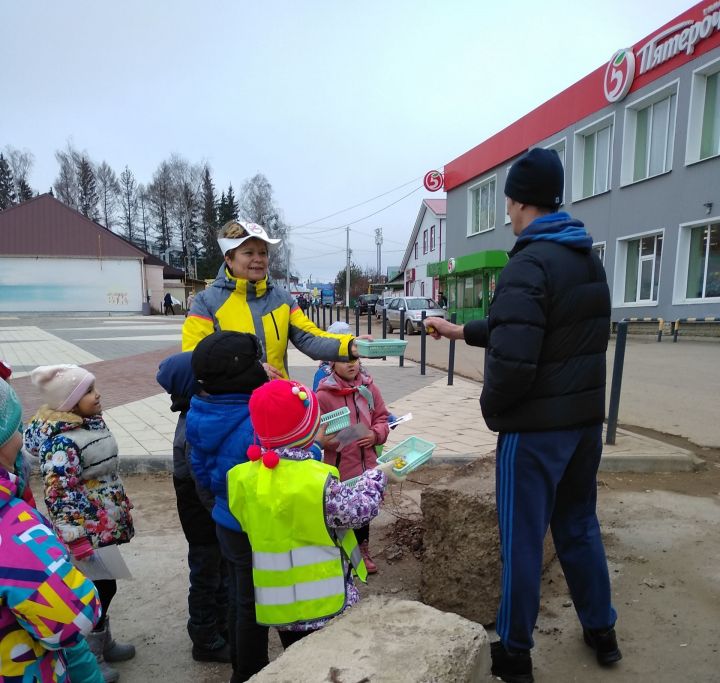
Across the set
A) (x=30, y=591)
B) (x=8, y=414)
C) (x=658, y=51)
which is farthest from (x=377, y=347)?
(x=658, y=51)

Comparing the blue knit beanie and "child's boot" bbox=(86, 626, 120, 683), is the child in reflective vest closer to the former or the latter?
the blue knit beanie

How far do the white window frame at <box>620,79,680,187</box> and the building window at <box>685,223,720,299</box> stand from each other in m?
2.11

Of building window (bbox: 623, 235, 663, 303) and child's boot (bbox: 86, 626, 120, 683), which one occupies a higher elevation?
building window (bbox: 623, 235, 663, 303)

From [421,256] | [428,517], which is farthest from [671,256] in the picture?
[421,256]

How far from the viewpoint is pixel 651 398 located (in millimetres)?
7082

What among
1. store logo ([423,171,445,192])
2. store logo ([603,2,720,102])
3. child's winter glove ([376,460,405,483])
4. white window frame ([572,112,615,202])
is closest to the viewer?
child's winter glove ([376,460,405,483])

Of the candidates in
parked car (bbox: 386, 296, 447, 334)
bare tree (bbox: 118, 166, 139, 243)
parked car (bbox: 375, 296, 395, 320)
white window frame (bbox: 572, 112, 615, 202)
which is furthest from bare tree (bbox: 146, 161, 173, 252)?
white window frame (bbox: 572, 112, 615, 202)

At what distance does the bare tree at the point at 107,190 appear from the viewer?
53.2 meters

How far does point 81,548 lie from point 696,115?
17015mm

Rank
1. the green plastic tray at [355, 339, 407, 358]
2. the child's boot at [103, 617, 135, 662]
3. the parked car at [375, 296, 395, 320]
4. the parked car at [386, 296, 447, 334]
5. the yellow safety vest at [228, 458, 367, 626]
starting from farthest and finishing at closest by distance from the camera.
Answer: the parked car at [375, 296, 395, 320]
the parked car at [386, 296, 447, 334]
the green plastic tray at [355, 339, 407, 358]
the child's boot at [103, 617, 135, 662]
the yellow safety vest at [228, 458, 367, 626]

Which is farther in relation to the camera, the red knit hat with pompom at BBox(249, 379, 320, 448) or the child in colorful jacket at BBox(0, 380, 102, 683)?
the red knit hat with pompom at BBox(249, 379, 320, 448)

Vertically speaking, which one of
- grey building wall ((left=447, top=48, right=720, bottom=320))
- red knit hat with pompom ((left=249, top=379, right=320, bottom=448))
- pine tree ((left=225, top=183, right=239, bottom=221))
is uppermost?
pine tree ((left=225, top=183, right=239, bottom=221))

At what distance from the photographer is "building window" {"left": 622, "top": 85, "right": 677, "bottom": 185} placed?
597 inches

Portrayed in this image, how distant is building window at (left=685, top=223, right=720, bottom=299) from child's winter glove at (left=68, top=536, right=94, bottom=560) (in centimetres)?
1591
